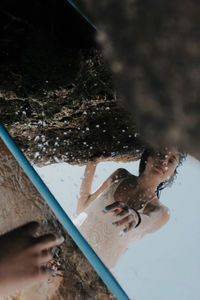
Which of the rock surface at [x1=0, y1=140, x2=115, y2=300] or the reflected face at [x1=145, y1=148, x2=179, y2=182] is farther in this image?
the rock surface at [x1=0, y1=140, x2=115, y2=300]

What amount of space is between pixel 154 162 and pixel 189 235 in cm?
21

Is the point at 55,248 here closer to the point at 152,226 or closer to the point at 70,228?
the point at 70,228

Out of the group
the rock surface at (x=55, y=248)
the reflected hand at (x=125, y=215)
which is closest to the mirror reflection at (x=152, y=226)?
the reflected hand at (x=125, y=215)

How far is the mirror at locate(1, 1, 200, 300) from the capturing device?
888 mm

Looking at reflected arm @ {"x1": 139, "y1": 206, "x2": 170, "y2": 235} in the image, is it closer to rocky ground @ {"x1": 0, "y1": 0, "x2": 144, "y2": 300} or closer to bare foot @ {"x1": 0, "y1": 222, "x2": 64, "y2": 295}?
rocky ground @ {"x1": 0, "y1": 0, "x2": 144, "y2": 300}

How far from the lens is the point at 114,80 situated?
932 millimetres

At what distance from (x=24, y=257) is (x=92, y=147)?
399 millimetres

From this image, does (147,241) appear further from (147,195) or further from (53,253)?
(53,253)

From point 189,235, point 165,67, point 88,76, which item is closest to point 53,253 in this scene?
point 189,235

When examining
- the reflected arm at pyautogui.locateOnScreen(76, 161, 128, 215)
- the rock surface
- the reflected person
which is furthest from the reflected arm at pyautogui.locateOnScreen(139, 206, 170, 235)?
the rock surface

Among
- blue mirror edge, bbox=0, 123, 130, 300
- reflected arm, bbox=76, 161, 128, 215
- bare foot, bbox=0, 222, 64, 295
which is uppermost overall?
reflected arm, bbox=76, 161, 128, 215

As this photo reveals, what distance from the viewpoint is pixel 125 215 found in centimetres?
92

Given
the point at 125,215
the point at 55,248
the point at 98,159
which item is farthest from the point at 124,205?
the point at 55,248

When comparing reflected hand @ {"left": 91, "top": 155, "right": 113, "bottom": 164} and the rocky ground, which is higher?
the rocky ground
